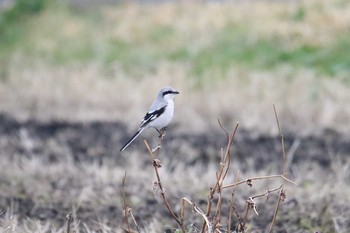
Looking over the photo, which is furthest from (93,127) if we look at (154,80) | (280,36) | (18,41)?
(18,41)

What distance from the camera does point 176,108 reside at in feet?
41.8

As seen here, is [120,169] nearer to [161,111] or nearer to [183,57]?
[161,111]

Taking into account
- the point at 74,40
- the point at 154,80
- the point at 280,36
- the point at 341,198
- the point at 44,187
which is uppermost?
the point at 280,36

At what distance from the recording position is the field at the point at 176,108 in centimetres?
638

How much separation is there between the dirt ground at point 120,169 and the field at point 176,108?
2cm

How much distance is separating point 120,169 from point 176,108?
448cm

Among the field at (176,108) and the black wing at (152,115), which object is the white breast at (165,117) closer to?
the black wing at (152,115)

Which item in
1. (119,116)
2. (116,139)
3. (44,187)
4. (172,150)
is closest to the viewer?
(44,187)

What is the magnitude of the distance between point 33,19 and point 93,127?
10.4m

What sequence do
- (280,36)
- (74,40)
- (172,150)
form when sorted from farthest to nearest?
(74,40), (280,36), (172,150)

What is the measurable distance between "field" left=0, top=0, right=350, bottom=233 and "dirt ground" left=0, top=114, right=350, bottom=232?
2 cm

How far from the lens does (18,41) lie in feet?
66.9

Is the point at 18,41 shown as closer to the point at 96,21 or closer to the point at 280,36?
the point at 96,21

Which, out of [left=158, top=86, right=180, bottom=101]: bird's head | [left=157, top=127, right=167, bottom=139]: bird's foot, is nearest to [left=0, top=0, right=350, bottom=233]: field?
[left=157, top=127, right=167, bottom=139]: bird's foot
